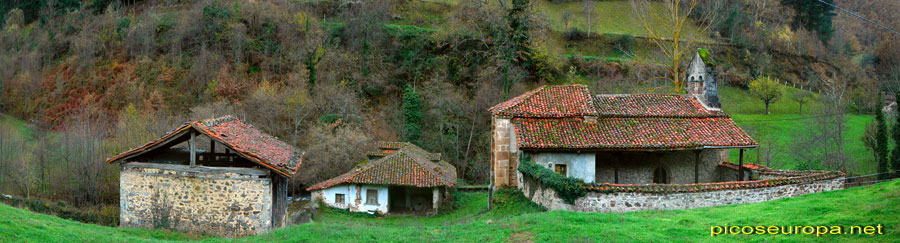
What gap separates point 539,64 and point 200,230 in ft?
99.7

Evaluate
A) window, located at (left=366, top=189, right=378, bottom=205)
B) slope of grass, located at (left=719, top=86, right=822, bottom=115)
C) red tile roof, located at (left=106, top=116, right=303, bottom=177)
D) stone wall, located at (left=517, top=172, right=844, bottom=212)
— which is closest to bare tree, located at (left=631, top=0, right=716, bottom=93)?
slope of grass, located at (left=719, top=86, right=822, bottom=115)

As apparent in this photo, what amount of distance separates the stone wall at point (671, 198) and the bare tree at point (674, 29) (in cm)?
1222

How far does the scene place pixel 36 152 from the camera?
28.5 meters

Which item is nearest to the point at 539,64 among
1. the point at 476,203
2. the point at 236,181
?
the point at 476,203

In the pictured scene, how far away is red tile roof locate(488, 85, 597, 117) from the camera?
21.4m

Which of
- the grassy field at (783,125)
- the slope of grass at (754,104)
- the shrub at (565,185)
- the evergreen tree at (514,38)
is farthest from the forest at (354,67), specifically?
the shrub at (565,185)

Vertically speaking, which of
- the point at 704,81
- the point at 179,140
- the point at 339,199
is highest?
the point at 704,81

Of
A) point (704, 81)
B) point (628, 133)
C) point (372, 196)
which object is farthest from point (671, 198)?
point (372, 196)

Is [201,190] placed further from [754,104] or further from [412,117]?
[754,104]

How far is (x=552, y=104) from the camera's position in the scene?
22.3 meters

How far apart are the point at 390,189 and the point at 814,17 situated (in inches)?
1892

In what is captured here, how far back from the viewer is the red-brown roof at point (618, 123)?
19828 mm

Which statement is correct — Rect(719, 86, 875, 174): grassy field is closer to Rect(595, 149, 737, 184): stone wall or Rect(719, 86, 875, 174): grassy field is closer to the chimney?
the chimney

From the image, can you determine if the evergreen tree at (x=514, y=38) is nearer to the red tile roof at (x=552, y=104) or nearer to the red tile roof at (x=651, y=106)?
the red tile roof at (x=552, y=104)
